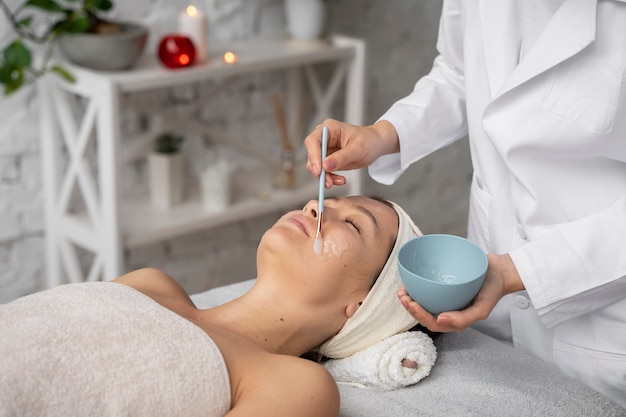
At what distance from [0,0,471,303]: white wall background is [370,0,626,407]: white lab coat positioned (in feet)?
4.69

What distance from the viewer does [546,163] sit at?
1598 millimetres

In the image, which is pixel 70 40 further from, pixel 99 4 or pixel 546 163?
pixel 546 163

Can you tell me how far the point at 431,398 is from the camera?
1.64 m

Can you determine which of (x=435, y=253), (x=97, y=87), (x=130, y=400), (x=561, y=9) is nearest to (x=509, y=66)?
(x=561, y=9)

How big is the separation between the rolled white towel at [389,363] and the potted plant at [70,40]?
124cm

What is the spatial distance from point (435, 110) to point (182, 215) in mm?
1211

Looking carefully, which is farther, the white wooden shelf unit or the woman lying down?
the white wooden shelf unit

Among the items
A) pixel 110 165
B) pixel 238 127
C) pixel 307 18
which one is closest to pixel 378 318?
pixel 110 165

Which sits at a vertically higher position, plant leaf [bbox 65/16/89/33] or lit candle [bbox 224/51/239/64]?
plant leaf [bbox 65/16/89/33]

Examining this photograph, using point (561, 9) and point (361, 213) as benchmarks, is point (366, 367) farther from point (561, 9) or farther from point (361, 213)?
point (561, 9)

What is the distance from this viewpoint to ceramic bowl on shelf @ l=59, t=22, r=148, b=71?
8.14ft

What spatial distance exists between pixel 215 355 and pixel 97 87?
128 cm

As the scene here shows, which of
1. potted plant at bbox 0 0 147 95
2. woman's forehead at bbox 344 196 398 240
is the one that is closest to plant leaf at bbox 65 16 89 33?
potted plant at bbox 0 0 147 95

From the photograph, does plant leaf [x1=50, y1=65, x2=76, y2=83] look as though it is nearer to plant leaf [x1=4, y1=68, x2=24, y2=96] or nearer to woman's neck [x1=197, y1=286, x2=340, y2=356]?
plant leaf [x1=4, y1=68, x2=24, y2=96]
